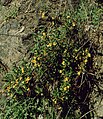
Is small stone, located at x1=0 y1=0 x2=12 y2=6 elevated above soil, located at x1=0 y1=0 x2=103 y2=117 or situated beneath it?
elevated above

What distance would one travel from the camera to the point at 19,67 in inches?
191

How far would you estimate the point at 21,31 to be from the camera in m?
5.14

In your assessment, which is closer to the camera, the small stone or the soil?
the soil

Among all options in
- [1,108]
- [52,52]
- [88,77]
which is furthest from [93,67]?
[1,108]

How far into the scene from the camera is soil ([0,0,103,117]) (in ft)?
15.8

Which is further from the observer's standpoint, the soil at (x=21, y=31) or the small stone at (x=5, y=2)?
the small stone at (x=5, y=2)

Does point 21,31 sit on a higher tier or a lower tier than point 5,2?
lower

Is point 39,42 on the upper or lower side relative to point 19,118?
upper

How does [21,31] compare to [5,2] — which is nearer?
[21,31]

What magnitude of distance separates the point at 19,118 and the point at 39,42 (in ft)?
3.31

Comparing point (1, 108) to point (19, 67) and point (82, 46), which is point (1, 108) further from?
point (82, 46)

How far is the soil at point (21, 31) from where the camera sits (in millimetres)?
4805

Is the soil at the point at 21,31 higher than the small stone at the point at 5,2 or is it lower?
lower

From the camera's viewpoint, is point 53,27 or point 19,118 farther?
point 53,27
